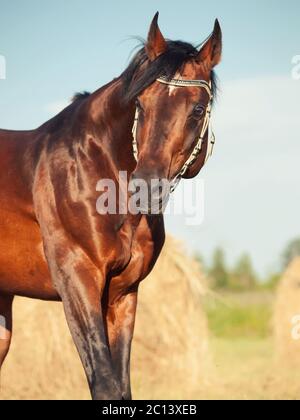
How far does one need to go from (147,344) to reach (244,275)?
104 ft

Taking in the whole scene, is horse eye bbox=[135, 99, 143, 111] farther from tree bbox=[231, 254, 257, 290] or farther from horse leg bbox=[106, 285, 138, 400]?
tree bbox=[231, 254, 257, 290]

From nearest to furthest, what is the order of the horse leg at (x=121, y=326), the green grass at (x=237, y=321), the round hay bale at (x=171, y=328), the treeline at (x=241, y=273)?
the horse leg at (x=121, y=326) → the round hay bale at (x=171, y=328) → the green grass at (x=237, y=321) → the treeline at (x=241, y=273)

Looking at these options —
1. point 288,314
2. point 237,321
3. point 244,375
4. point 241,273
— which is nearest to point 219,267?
point 241,273

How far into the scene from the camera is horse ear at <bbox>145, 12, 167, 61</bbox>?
4820mm

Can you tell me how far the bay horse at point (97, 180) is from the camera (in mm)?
4707

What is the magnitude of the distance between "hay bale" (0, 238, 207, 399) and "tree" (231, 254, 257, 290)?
90.5 feet

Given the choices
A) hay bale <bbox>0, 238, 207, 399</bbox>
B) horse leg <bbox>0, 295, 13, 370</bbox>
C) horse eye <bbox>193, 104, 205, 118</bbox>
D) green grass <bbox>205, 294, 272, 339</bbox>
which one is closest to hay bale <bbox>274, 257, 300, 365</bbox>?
hay bale <bbox>0, 238, 207, 399</bbox>

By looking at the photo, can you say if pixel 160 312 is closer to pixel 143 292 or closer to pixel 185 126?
pixel 143 292

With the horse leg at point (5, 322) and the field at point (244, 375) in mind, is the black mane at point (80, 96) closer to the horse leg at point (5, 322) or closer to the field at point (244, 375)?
the horse leg at point (5, 322)

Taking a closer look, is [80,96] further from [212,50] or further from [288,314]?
[288,314]

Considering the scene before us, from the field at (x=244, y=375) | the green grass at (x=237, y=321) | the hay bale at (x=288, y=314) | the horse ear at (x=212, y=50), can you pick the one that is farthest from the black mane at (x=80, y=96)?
the green grass at (x=237, y=321)

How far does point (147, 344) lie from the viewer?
34.6ft

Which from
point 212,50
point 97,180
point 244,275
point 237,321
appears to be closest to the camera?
point 212,50
